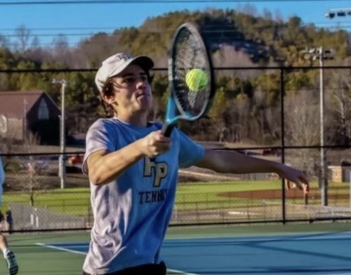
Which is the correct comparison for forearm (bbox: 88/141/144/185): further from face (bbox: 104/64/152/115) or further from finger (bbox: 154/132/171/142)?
face (bbox: 104/64/152/115)

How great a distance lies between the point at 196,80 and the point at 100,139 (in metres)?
0.61

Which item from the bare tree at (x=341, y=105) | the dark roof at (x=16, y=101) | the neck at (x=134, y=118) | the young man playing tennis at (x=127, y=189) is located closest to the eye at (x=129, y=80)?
the young man playing tennis at (x=127, y=189)

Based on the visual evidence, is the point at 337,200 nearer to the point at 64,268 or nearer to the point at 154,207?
the point at 64,268

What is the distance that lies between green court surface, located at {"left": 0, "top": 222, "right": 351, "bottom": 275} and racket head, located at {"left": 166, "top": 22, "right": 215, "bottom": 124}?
6.00 m

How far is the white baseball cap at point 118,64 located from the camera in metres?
3.84

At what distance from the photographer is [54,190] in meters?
26.0

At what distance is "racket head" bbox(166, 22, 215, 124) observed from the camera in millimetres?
3158

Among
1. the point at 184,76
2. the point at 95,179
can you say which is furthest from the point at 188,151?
the point at 184,76

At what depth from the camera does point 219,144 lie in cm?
2905

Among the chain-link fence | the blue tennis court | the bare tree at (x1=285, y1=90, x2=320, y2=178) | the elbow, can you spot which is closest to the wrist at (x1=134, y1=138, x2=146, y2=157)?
the elbow

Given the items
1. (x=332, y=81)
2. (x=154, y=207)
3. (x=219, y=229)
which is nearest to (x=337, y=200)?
(x=332, y=81)

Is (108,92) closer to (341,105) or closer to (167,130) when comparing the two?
(167,130)

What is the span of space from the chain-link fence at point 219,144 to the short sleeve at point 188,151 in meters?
12.1

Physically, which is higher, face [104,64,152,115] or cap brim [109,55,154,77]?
cap brim [109,55,154,77]
